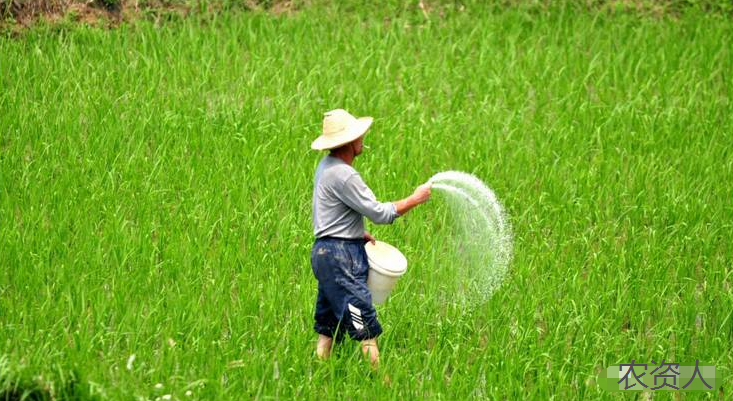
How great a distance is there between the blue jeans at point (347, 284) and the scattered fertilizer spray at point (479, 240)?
110 cm

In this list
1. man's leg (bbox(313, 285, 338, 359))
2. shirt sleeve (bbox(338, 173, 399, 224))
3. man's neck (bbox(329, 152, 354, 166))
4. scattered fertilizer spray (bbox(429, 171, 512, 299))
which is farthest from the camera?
scattered fertilizer spray (bbox(429, 171, 512, 299))

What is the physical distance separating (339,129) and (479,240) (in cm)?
164

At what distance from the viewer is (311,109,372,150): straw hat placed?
6309 mm

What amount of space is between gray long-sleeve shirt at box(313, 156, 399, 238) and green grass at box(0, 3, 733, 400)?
632 mm

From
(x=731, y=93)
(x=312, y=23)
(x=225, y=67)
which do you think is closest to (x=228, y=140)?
(x=225, y=67)

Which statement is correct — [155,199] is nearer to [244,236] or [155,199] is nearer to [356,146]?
[244,236]

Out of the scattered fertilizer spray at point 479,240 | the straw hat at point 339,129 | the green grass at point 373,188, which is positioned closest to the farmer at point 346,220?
the straw hat at point 339,129

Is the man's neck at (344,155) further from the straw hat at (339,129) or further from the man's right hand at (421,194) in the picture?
the man's right hand at (421,194)

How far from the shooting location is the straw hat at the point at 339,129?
6.31 m

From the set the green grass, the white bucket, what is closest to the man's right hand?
the white bucket

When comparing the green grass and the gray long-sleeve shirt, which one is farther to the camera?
the green grass

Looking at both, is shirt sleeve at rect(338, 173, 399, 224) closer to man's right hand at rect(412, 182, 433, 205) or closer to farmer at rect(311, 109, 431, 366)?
farmer at rect(311, 109, 431, 366)

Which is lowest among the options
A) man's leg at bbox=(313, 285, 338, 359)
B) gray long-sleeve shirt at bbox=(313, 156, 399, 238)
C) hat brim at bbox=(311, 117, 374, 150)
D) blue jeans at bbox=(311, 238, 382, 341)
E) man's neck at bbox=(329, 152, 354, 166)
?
man's leg at bbox=(313, 285, 338, 359)

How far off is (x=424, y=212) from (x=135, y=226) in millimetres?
1841
